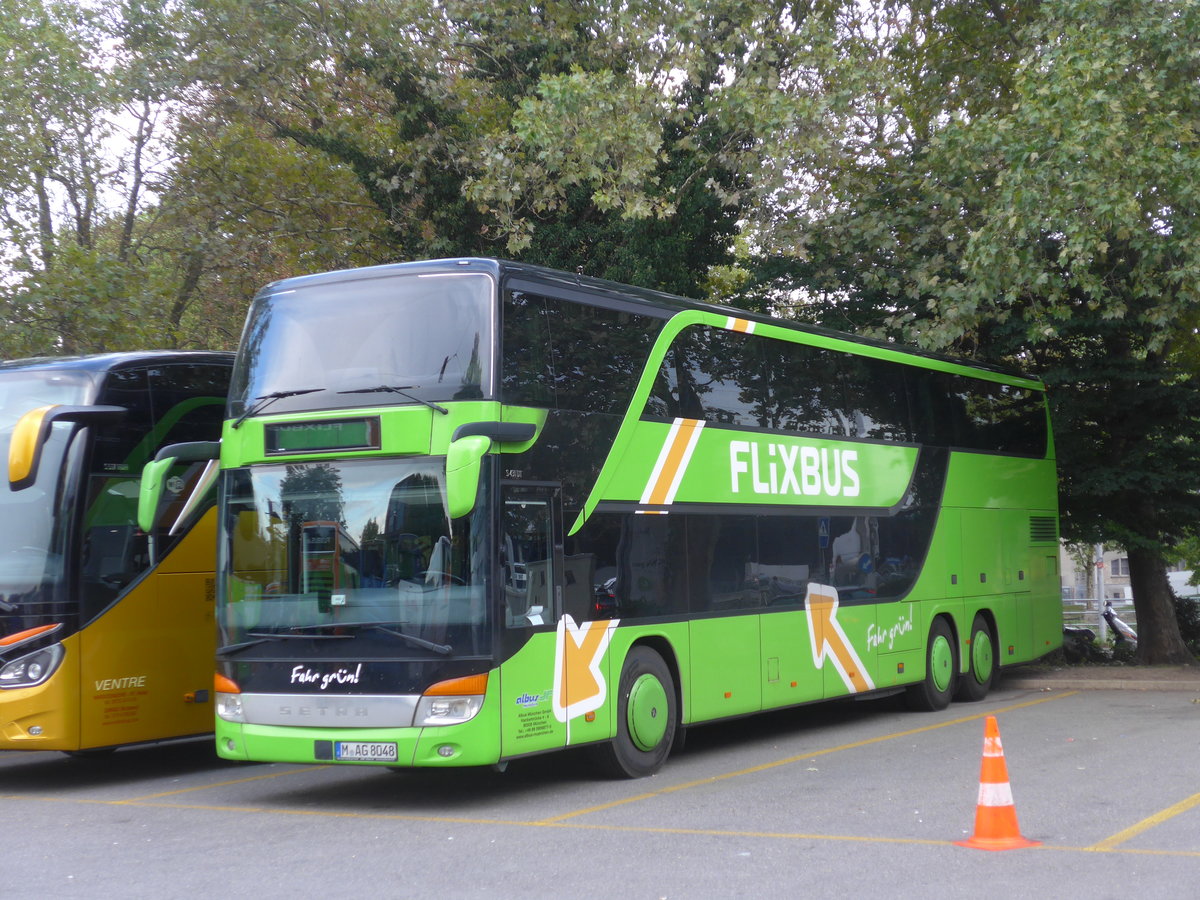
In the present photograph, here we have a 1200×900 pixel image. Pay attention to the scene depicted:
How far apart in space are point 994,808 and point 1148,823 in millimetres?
1432

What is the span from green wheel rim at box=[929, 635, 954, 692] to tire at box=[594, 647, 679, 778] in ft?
18.6

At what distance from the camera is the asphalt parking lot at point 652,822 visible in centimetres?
717

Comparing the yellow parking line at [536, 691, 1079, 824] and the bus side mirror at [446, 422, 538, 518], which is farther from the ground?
the bus side mirror at [446, 422, 538, 518]

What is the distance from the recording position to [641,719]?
1120cm

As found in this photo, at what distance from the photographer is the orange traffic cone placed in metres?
7.43

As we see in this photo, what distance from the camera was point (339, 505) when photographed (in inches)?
392

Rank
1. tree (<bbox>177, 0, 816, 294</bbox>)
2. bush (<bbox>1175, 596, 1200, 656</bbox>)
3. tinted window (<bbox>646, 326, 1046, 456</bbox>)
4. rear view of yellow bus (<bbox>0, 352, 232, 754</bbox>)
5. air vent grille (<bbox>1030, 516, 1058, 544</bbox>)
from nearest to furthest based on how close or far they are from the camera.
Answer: rear view of yellow bus (<bbox>0, 352, 232, 754</bbox>) < tinted window (<bbox>646, 326, 1046, 456</bbox>) < tree (<bbox>177, 0, 816, 294</bbox>) < air vent grille (<bbox>1030, 516, 1058, 544</bbox>) < bush (<bbox>1175, 596, 1200, 656</bbox>)

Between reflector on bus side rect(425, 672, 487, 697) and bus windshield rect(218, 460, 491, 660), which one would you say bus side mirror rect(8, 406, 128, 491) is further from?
reflector on bus side rect(425, 672, 487, 697)

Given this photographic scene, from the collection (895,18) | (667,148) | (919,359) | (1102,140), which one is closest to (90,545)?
(919,359)

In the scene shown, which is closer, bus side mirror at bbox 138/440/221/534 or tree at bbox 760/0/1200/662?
bus side mirror at bbox 138/440/221/534

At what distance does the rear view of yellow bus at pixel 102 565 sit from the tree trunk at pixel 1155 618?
1500 centimetres

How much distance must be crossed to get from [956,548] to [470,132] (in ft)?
34.6

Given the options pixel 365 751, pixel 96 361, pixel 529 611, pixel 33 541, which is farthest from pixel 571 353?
pixel 33 541

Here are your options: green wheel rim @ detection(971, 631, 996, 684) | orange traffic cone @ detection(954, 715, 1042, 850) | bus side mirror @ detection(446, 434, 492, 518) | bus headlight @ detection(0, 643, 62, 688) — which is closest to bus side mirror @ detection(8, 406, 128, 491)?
bus headlight @ detection(0, 643, 62, 688)
